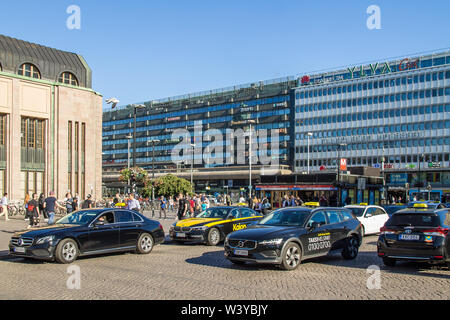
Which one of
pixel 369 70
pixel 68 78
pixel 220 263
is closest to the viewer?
pixel 220 263

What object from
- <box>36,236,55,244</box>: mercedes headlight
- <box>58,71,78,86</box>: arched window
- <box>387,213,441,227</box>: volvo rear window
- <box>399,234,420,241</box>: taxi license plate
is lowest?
<box>36,236,55,244</box>: mercedes headlight

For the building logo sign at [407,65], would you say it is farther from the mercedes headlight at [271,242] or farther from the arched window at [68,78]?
the mercedes headlight at [271,242]

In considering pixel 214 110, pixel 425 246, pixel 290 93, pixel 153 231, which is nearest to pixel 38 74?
pixel 153 231

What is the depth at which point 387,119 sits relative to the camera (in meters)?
91.4

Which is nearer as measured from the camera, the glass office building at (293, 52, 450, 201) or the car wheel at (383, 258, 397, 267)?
the car wheel at (383, 258, 397, 267)

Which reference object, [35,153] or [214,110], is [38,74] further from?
[214,110]

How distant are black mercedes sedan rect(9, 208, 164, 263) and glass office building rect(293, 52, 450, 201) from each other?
6748cm

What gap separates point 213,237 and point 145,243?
2.95m

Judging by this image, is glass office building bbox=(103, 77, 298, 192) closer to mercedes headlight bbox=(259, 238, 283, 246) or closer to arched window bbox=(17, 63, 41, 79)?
arched window bbox=(17, 63, 41, 79)

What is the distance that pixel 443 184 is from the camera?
8494cm

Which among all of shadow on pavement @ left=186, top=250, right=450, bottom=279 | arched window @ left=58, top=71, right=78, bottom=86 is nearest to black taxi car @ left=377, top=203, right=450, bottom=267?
shadow on pavement @ left=186, top=250, right=450, bottom=279

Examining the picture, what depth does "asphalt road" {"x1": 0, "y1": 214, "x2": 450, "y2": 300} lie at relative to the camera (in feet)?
28.1

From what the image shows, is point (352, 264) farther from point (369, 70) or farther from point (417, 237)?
point (369, 70)

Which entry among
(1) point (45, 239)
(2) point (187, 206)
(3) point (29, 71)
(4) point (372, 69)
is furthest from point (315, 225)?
(4) point (372, 69)
